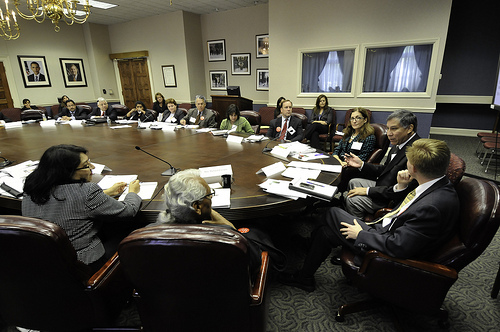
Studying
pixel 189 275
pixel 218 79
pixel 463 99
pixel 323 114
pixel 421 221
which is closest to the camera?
pixel 189 275

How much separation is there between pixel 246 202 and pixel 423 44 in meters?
4.64

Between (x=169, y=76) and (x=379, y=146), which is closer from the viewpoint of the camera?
(x=379, y=146)

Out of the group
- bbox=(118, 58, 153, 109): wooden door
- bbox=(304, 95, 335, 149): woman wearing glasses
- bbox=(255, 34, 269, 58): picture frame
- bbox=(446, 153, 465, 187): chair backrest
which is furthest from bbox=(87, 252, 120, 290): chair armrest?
bbox=(118, 58, 153, 109): wooden door

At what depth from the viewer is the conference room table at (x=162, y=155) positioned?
157 cm

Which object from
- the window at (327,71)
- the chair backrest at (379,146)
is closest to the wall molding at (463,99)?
the window at (327,71)

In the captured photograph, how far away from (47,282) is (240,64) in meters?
6.72

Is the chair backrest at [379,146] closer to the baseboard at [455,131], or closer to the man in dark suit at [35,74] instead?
the baseboard at [455,131]

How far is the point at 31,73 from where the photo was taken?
22.7ft

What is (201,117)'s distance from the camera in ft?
15.1

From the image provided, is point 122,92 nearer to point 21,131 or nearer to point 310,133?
point 21,131

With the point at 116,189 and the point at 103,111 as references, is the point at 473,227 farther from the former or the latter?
the point at 103,111

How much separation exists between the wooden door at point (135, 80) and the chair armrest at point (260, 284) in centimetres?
790

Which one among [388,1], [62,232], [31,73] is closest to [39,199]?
[62,232]

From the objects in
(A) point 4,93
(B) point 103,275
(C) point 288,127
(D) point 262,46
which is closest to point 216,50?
(D) point 262,46
